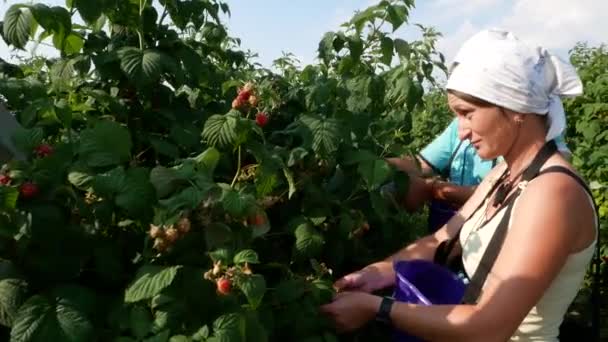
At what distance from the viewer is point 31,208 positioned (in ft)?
5.08

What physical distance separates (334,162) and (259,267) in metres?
0.39

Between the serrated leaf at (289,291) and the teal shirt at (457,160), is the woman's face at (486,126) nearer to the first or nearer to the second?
the serrated leaf at (289,291)

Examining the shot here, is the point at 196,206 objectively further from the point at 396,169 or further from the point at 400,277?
the point at 396,169

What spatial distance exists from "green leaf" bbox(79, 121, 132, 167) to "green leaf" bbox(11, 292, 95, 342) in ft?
0.98

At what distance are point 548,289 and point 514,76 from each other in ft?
1.64

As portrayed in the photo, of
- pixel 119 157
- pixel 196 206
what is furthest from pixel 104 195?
pixel 196 206

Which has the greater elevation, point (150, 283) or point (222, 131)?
point (222, 131)

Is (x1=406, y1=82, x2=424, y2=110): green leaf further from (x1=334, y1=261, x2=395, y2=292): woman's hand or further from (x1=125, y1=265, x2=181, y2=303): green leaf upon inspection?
(x1=125, y1=265, x2=181, y2=303): green leaf

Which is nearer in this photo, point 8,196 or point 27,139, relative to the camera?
point 8,196

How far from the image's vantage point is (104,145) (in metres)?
1.70

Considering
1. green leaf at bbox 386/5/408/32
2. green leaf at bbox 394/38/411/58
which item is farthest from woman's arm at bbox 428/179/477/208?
green leaf at bbox 386/5/408/32

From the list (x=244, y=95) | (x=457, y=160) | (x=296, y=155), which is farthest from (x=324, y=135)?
(x=457, y=160)

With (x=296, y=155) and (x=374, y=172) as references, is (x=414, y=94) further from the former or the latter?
(x=296, y=155)

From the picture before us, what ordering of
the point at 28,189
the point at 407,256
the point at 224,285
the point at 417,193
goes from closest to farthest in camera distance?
the point at 224,285 → the point at 28,189 → the point at 407,256 → the point at 417,193
